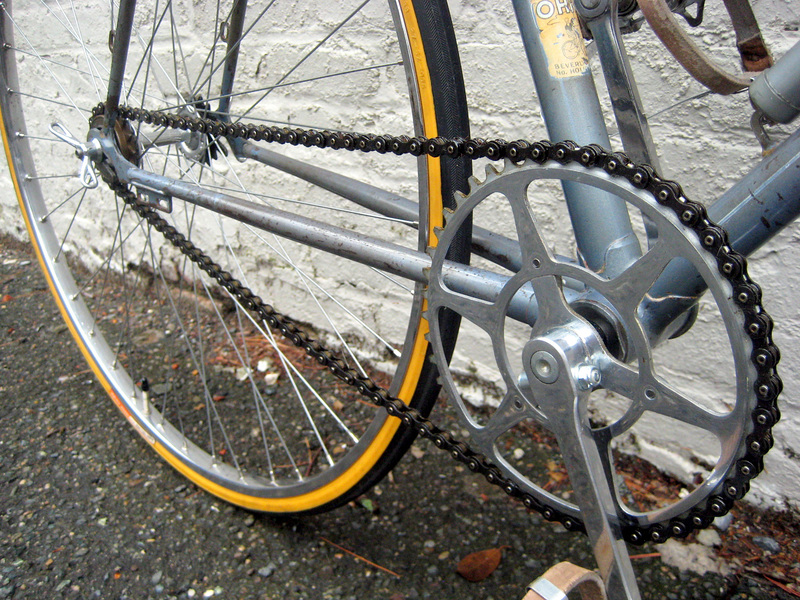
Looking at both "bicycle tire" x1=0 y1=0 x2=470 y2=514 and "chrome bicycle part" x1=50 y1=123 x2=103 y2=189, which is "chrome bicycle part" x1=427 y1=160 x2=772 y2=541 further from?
"chrome bicycle part" x1=50 y1=123 x2=103 y2=189

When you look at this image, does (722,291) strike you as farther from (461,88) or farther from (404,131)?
(404,131)

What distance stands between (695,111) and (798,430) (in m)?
0.68

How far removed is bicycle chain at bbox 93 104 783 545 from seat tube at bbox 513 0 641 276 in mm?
80

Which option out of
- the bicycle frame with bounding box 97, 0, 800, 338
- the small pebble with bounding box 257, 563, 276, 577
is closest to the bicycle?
the bicycle frame with bounding box 97, 0, 800, 338

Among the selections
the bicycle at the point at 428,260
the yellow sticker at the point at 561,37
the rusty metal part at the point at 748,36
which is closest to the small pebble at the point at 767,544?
the bicycle at the point at 428,260

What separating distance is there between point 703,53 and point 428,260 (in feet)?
1.42

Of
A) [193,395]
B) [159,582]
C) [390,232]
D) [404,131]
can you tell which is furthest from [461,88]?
[193,395]

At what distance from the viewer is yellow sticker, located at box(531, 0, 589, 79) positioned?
81 centimetres

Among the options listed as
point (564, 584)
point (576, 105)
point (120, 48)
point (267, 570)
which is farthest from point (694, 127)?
point (267, 570)

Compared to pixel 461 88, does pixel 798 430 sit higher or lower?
lower

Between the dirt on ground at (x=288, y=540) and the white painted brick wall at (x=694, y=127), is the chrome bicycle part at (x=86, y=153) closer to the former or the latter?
the dirt on ground at (x=288, y=540)

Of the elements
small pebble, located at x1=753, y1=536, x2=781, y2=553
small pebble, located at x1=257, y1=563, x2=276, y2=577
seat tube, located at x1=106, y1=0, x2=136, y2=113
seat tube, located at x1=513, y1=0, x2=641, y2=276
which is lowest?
small pebble, located at x1=753, y1=536, x2=781, y2=553

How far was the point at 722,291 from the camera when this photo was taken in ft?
2.16

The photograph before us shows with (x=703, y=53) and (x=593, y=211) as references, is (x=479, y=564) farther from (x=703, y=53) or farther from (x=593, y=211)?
(x=703, y=53)
